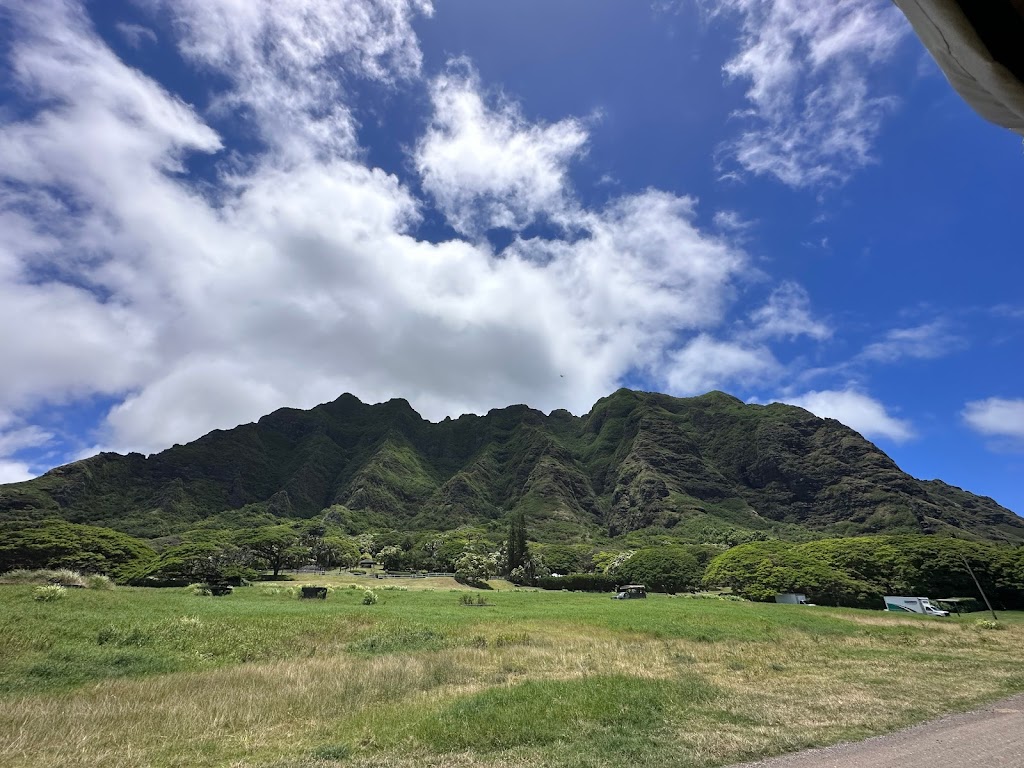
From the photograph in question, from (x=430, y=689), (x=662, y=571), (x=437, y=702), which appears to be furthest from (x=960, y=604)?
(x=437, y=702)

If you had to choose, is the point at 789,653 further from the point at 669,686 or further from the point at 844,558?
the point at 844,558

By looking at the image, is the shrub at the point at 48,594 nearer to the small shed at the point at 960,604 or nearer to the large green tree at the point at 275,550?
the large green tree at the point at 275,550

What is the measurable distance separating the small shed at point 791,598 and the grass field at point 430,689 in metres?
37.4

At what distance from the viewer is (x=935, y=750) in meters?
10.5

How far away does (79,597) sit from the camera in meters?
29.3

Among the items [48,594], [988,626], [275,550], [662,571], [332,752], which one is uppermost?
[275,550]

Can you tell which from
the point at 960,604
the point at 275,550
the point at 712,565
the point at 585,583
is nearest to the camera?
the point at 960,604

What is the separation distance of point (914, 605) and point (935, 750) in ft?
206

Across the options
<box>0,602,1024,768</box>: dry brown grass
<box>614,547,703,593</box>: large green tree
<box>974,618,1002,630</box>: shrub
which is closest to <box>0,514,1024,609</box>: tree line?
<box>614,547,703,593</box>: large green tree

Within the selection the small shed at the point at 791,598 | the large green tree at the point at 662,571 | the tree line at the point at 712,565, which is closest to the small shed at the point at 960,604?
the tree line at the point at 712,565

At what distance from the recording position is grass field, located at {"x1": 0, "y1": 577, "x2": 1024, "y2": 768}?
10789 millimetres

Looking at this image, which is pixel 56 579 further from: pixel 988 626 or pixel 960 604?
pixel 960 604

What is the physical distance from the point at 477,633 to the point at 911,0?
30.0 meters

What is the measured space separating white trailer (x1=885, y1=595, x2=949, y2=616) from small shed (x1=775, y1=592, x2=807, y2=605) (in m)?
9.27
